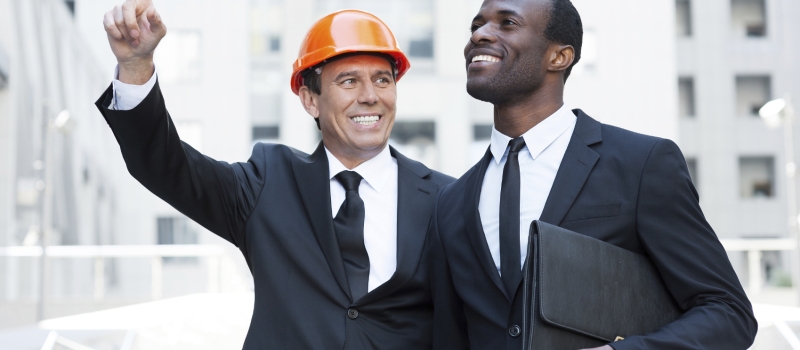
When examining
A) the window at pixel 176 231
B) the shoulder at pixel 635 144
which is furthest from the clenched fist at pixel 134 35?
the window at pixel 176 231

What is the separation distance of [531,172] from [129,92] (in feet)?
3.74

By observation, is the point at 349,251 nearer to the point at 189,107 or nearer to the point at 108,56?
the point at 189,107

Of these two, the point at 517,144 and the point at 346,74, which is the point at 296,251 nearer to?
the point at 346,74

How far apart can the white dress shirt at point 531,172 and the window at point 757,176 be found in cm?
2903

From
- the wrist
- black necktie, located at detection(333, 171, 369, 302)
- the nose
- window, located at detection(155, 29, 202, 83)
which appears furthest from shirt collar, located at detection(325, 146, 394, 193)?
window, located at detection(155, 29, 202, 83)

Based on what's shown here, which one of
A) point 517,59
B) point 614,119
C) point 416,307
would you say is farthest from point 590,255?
point 614,119

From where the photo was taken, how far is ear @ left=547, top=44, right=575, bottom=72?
8.47ft

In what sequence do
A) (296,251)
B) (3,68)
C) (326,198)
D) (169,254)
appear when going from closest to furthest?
(296,251) → (326,198) → (169,254) → (3,68)

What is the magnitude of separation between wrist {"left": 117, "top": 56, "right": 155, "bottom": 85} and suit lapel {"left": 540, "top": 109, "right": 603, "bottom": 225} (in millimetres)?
1147

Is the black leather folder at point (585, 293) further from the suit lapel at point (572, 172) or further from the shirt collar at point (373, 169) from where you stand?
the shirt collar at point (373, 169)

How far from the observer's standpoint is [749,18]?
1190 inches

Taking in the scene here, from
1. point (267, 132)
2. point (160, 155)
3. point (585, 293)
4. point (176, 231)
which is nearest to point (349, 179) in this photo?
point (160, 155)

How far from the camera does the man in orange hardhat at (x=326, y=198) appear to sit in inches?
106

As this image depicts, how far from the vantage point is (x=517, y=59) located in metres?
2.55
